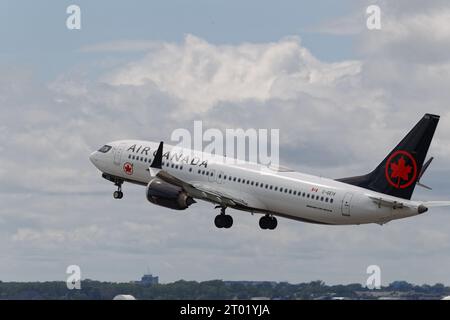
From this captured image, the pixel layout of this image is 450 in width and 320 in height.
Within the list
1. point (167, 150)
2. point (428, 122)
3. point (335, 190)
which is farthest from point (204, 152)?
point (428, 122)

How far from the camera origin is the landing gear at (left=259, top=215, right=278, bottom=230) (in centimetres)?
11300

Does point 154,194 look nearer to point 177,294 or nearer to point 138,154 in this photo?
point 138,154

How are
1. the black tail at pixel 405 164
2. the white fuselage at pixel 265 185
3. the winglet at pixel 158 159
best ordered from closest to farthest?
the black tail at pixel 405 164 → the white fuselage at pixel 265 185 → the winglet at pixel 158 159

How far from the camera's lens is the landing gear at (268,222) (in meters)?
113

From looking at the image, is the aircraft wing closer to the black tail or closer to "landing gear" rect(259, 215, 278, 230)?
"landing gear" rect(259, 215, 278, 230)

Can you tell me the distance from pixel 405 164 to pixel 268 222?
54.7 ft

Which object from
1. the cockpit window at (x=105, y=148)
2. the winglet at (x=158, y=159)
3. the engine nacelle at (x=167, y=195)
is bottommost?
the engine nacelle at (x=167, y=195)

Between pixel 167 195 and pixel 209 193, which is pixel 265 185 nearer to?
pixel 209 193

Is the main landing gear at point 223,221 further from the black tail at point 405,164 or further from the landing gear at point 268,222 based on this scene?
the black tail at point 405,164

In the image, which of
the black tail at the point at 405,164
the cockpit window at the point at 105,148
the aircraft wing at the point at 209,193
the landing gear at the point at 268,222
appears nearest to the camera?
the black tail at the point at 405,164

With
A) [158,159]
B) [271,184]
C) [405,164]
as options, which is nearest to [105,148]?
[158,159]

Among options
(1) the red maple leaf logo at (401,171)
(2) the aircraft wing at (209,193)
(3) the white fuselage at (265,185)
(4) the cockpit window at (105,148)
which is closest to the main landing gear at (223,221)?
(2) the aircraft wing at (209,193)

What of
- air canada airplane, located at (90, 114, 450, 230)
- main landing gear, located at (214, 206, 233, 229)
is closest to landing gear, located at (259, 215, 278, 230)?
air canada airplane, located at (90, 114, 450, 230)
